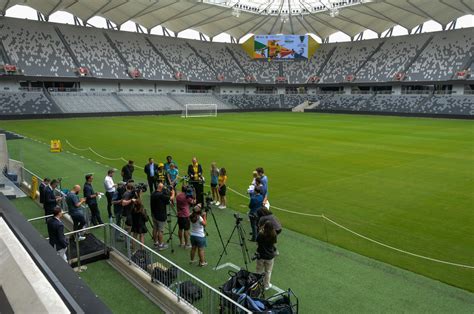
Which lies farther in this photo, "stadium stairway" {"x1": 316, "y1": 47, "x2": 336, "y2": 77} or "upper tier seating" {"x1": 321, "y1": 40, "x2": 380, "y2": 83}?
"stadium stairway" {"x1": 316, "y1": 47, "x2": 336, "y2": 77}

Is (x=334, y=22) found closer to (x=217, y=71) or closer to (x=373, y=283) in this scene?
(x=217, y=71)

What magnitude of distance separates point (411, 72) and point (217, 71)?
40.9m

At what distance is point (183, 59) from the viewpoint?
7938 cm

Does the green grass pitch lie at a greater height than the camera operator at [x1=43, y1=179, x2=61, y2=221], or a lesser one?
lesser

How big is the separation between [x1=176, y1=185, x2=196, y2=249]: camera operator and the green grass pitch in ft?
12.1

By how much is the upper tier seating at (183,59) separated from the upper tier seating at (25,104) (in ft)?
93.2

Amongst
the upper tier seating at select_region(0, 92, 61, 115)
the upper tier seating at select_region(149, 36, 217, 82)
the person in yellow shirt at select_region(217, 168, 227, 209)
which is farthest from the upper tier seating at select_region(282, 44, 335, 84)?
the person in yellow shirt at select_region(217, 168, 227, 209)

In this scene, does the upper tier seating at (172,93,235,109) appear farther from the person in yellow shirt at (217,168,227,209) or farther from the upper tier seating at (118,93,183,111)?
the person in yellow shirt at (217,168,227,209)

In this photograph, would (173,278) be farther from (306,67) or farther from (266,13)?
(306,67)

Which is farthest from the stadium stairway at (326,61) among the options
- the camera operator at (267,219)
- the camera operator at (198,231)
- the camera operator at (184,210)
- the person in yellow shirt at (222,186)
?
the camera operator at (198,231)

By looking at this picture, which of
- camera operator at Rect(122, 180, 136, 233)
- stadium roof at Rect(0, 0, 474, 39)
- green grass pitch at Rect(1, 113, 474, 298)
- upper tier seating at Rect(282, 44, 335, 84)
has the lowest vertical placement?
green grass pitch at Rect(1, 113, 474, 298)

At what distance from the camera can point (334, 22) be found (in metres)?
77.2

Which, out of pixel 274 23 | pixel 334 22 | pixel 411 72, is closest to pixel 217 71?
pixel 274 23

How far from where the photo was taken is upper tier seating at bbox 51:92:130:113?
188ft
